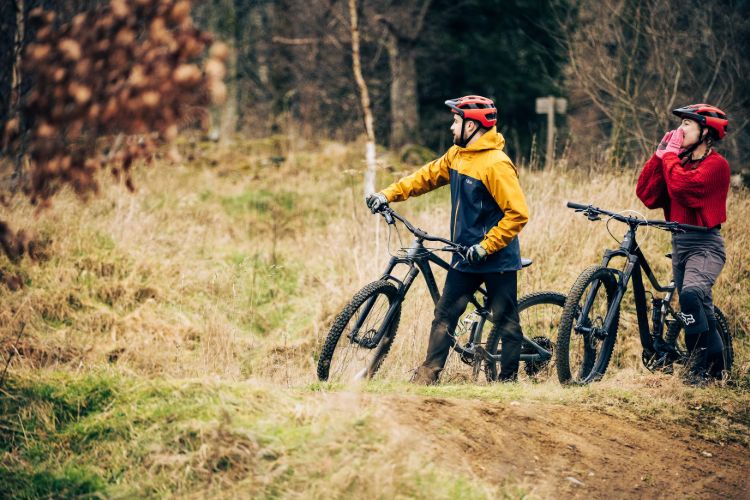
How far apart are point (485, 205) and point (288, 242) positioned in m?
6.29

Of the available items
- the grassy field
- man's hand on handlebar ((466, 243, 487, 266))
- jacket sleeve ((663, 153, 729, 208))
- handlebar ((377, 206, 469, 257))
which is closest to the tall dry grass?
the grassy field

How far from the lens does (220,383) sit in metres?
4.74

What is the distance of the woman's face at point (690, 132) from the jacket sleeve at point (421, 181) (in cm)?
188

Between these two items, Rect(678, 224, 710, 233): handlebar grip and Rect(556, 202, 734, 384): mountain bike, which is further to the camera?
Rect(678, 224, 710, 233): handlebar grip

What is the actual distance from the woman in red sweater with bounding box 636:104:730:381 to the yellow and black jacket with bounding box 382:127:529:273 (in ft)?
4.50

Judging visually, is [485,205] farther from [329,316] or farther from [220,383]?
[329,316]

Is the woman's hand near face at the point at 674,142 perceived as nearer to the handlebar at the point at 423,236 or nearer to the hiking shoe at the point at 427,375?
the handlebar at the point at 423,236

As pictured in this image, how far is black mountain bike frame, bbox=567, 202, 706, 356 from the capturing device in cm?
633

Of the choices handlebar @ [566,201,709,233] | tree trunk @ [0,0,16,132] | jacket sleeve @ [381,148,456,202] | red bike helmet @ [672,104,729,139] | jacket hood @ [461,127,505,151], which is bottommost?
handlebar @ [566,201,709,233]

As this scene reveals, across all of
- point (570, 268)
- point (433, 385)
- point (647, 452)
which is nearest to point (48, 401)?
point (433, 385)

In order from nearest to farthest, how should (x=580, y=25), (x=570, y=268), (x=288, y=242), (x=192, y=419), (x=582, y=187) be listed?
(x=192, y=419), (x=570, y=268), (x=582, y=187), (x=288, y=242), (x=580, y=25)

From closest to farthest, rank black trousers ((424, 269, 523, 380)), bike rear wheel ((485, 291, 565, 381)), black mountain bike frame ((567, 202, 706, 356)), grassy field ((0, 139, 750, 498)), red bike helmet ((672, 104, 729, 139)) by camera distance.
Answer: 1. grassy field ((0, 139, 750, 498))
2. black trousers ((424, 269, 523, 380))
3. red bike helmet ((672, 104, 729, 139))
4. black mountain bike frame ((567, 202, 706, 356))
5. bike rear wheel ((485, 291, 565, 381))

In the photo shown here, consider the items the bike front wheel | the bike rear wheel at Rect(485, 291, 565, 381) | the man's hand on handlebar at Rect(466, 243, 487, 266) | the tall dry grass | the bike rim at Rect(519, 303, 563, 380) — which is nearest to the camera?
the man's hand on handlebar at Rect(466, 243, 487, 266)

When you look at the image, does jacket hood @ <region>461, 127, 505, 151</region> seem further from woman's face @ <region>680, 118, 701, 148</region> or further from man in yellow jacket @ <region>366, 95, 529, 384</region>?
woman's face @ <region>680, 118, 701, 148</region>
